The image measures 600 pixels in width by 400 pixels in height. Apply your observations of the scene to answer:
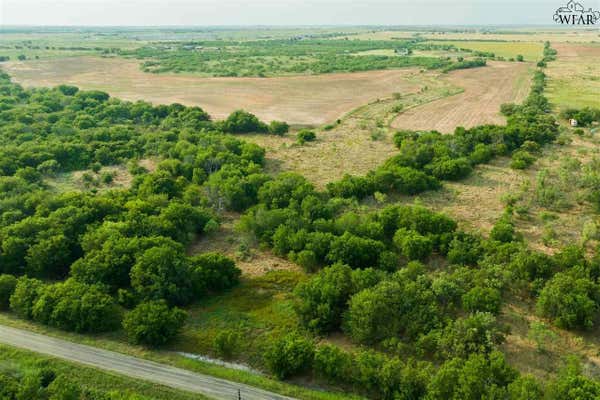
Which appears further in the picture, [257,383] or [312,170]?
[312,170]

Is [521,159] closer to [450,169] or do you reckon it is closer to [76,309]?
[450,169]

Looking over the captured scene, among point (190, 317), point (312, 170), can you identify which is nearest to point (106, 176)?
point (312, 170)

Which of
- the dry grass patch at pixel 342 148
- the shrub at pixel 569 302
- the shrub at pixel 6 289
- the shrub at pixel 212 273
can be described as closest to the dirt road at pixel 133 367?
the shrub at pixel 6 289

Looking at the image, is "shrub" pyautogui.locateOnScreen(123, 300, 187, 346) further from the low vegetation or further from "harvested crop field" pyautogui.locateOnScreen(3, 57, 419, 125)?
"harvested crop field" pyautogui.locateOnScreen(3, 57, 419, 125)

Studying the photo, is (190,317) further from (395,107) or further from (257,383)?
(395,107)

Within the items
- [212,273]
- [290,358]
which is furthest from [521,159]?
[290,358]

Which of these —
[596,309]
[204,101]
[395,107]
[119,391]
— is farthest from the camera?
[204,101]

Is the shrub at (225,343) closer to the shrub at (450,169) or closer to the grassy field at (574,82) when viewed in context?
the shrub at (450,169)
